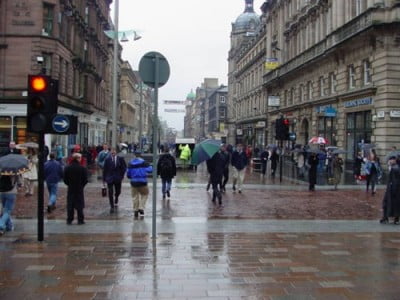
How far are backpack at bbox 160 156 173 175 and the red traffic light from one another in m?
7.33

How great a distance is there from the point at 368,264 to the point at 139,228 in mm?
4837

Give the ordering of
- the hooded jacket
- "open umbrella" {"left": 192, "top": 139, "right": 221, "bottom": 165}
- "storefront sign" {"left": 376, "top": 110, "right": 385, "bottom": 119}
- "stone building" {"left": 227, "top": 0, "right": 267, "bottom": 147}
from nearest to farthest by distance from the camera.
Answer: the hooded jacket, "open umbrella" {"left": 192, "top": 139, "right": 221, "bottom": 165}, "storefront sign" {"left": 376, "top": 110, "right": 385, "bottom": 119}, "stone building" {"left": 227, "top": 0, "right": 267, "bottom": 147}

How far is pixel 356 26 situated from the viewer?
30.9 metres

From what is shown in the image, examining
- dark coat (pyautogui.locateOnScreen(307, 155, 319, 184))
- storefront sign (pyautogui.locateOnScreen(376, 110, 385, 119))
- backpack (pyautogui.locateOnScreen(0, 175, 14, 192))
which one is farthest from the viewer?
storefront sign (pyautogui.locateOnScreen(376, 110, 385, 119))

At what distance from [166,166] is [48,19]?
23.3 m

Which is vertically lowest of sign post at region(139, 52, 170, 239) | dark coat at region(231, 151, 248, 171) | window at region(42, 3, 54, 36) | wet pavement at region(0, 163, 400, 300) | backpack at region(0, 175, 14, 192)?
wet pavement at region(0, 163, 400, 300)

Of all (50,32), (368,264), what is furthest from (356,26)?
(368,264)

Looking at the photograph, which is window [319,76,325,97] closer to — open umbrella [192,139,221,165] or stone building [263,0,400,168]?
stone building [263,0,400,168]

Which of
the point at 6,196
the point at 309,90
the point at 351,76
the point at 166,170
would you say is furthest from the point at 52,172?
the point at 309,90

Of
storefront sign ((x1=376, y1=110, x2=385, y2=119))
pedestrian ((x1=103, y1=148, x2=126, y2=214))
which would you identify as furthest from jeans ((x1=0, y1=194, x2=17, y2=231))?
storefront sign ((x1=376, y1=110, x2=385, y2=119))

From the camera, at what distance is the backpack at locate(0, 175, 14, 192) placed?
979 centimetres

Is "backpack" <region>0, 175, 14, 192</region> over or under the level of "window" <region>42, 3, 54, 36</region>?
under

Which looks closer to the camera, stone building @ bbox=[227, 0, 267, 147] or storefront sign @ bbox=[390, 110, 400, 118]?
storefront sign @ bbox=[390, 110, 400, 118]

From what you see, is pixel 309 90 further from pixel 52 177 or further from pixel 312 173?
pixel 52 177
